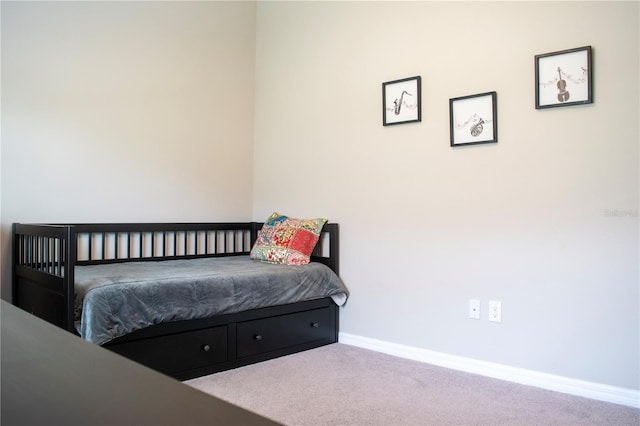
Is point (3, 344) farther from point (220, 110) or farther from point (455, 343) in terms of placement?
point (220, 110)

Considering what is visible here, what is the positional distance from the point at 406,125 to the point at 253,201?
4.73 ft

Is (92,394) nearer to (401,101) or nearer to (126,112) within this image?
(401,101)

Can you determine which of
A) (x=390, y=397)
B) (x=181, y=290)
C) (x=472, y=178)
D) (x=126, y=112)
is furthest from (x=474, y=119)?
(x=126, y=112)

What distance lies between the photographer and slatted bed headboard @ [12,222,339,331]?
2.07 m

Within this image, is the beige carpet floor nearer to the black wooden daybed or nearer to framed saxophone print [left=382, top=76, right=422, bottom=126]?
the black wooden daybed

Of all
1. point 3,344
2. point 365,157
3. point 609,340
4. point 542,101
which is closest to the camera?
point 3,344

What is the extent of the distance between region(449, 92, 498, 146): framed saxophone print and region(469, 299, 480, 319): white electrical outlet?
85 cm

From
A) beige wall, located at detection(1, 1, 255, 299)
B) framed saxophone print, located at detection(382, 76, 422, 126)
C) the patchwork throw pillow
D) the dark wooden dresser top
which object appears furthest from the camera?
the patchwork throw pillow

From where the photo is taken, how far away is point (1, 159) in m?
2.48

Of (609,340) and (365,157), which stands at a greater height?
(365,157)

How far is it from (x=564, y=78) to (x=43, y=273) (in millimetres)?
2614

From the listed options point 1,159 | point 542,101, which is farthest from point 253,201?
point 542,101

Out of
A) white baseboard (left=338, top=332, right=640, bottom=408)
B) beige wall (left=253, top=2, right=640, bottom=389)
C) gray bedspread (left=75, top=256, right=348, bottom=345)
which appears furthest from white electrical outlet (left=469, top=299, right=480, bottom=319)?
gray bedspread (left=75, top=256, right=348, bottom=345)

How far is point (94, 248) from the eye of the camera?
2861 mm
